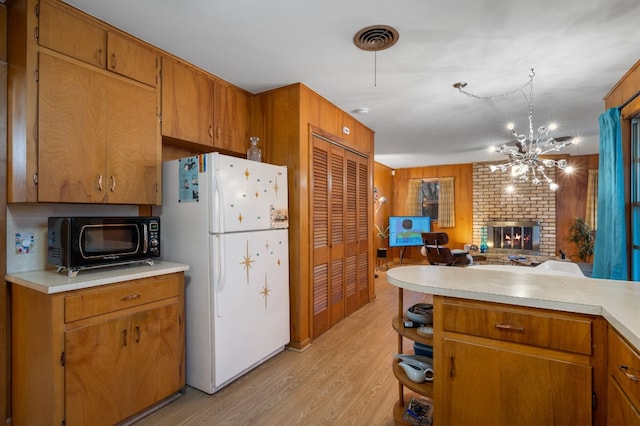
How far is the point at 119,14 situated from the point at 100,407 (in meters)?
2.29

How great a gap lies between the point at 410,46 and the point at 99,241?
2467 mm

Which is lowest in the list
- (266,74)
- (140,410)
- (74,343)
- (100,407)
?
(140,410)

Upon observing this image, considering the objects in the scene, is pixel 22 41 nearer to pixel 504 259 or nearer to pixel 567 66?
pixel 567 66

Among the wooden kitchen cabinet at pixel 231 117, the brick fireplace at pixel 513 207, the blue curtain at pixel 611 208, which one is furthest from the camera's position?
the brick fireplace at pixel 513 207

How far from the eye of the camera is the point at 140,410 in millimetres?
1924

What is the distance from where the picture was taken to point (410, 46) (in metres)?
2.30

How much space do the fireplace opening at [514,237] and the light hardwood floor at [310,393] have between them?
531 cm

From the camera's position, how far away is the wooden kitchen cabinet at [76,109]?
1.76 metres

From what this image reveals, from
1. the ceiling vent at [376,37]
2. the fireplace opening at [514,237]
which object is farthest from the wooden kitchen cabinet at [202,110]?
the fireplace opening at [514,237]

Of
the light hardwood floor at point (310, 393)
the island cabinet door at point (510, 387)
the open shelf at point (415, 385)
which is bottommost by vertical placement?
the light hardwood floor at point (310, 393)

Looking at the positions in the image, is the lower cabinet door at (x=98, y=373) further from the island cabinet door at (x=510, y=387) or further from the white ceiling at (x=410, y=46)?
the white ceiling at (x=410, y=46)

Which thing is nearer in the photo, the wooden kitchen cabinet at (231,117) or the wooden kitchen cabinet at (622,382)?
the wooden kitchen cabinet at (622,382)

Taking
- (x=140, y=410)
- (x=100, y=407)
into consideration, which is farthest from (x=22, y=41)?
(x=140, y=410)

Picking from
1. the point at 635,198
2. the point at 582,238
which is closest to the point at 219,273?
the point at 635,198
